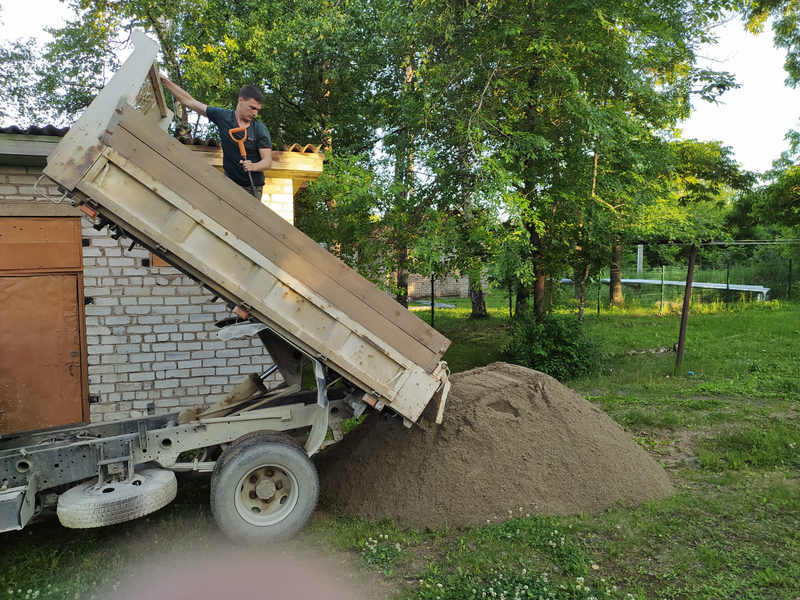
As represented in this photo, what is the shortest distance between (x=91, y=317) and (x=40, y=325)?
61cm

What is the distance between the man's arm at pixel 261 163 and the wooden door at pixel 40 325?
3926 mm

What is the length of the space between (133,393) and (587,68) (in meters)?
8.73

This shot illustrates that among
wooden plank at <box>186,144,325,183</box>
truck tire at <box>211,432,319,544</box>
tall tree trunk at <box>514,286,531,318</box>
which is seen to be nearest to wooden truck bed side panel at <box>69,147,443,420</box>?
truck tire at <box>211,432,319,544</box>

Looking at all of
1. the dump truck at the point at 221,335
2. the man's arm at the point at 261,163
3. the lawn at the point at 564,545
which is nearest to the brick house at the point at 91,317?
the man's arm at the point at 261,163

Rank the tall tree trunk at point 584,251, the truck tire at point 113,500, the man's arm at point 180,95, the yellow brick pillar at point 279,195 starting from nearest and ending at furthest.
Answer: the truck tire at point 113,500
the man's arm at point 180,95
the yellow brick pillar at point 279,195
the tall tree trunk at point 584,251

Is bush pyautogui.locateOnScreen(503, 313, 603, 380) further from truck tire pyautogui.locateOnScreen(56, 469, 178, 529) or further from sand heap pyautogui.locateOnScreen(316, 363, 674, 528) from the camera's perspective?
truck tire pyautogui.locateOnScreen(56, 469, 178, 529)

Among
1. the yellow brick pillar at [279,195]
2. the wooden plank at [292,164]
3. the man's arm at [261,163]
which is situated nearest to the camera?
the man's arm at [261,163]

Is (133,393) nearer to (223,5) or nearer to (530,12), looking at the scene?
(530,12)

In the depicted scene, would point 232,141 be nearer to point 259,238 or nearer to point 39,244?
point 259,238

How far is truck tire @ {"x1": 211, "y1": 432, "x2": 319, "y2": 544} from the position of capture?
4105 mm

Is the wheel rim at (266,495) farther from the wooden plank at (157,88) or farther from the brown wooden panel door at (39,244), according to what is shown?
the brown wooden panel door at (39,244)

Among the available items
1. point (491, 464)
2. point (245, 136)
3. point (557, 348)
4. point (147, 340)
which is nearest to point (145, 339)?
point (147, 340)

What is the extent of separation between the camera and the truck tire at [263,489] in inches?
162

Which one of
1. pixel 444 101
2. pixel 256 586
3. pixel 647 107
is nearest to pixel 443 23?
pixel 444 101
